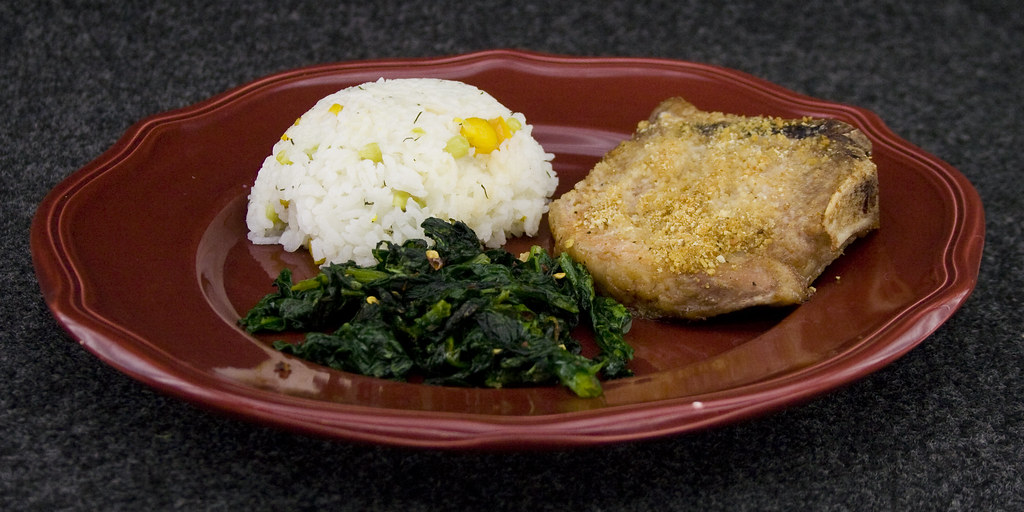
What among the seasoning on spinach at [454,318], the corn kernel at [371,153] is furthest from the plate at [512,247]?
the corn kernel at [371,153]

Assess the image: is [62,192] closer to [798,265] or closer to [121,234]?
[121,234]

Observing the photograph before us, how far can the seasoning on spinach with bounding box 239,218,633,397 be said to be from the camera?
386cm

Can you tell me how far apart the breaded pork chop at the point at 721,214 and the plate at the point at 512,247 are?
0.57ft

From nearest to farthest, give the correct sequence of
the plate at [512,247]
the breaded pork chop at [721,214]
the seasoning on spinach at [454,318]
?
1. the plate at [512,247]
2. the seasoning on spinach at [454,318]
3. the breaded pork chop at [721,214]

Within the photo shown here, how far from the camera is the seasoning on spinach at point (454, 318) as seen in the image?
3.86 metres

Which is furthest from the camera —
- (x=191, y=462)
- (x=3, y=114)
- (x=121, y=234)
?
(x=3, y=114)

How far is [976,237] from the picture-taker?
4652 mm

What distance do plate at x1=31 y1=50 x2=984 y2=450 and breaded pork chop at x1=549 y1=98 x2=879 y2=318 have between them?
0.18 meters

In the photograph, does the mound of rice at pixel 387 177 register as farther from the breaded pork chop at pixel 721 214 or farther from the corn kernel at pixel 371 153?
the breaded pork chop at pixel 721 214

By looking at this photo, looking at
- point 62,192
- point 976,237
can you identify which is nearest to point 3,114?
point 62,192

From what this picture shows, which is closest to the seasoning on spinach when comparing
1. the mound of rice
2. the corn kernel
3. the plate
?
the plate

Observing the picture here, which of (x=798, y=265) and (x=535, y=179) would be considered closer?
(x=798, y=265)

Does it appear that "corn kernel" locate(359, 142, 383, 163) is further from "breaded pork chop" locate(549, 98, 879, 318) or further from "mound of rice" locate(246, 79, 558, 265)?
"breaded pork chop" locate(549, 98, 879, 318)

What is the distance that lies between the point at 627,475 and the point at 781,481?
0.60 m
